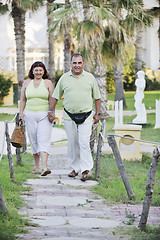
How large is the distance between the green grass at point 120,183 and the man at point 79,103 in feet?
1.56

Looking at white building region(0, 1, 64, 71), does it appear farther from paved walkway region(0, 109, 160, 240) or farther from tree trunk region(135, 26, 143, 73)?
paved walkway region(0, 109, 160, 240)

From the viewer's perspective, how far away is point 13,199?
18.5 feet

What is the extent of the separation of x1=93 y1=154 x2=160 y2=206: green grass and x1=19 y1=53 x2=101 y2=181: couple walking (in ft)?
1.49

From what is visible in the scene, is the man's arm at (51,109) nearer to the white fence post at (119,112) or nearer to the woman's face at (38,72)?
the woman's face at (38,72)

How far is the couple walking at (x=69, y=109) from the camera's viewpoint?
6984mm

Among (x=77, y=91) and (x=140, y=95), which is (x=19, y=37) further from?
(x=77, y=91)

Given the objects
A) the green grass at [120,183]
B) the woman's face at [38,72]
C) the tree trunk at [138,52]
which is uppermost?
the tree trunk at [138,52]

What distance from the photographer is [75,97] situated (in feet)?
22.9

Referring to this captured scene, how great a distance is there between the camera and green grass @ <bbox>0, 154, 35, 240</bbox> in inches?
171

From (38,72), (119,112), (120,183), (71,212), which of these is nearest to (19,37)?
(119,112)

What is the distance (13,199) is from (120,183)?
5.85 ft

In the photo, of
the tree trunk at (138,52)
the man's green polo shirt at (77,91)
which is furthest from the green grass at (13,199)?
the tree trunk at (138,52)

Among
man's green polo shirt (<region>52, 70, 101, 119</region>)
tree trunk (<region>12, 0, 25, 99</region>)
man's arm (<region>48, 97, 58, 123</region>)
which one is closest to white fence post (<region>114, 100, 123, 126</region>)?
tree trunk (<region>12, 0, 25, 99</region>)

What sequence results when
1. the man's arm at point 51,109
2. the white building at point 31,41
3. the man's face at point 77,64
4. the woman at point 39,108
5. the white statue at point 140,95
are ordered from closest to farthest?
the man's face at point 77,64
the man's arm at point 51,109
the woman at point 39,108
the white statue at point 140,95
the white building at point 31,41
